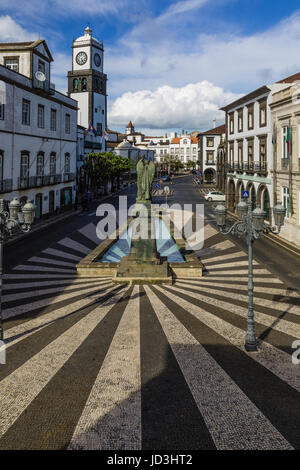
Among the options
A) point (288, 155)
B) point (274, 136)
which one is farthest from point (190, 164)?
point (288, 155)

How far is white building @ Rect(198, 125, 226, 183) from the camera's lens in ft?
241

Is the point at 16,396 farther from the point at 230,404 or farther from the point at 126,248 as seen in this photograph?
the point at 126,248

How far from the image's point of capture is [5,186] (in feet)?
82.5

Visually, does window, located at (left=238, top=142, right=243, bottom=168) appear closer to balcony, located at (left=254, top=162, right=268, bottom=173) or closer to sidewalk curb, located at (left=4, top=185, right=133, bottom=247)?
balcony, located at (left=254, top=162, right=268, bottom=173)

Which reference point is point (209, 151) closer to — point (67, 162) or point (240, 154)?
point (240, 154)

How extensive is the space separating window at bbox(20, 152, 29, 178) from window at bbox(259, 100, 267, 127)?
1920 cm

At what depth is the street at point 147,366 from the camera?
18.9 ft

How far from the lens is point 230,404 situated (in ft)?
21.2

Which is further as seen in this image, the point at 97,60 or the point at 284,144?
the point at 97,60

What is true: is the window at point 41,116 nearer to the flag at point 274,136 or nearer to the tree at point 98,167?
the tree at point 98,167

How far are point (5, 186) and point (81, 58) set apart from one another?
5184 centimetres

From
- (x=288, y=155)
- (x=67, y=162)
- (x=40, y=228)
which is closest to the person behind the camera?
(x=288, y=155)

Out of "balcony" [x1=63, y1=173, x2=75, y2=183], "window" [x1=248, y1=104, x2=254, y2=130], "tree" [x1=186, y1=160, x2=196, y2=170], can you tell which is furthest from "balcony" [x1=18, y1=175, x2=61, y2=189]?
"tree" [x1=186, y1=160, x2=196, y2=170]

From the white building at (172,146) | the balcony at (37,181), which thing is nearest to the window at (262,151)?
the balcony at (37,181)
